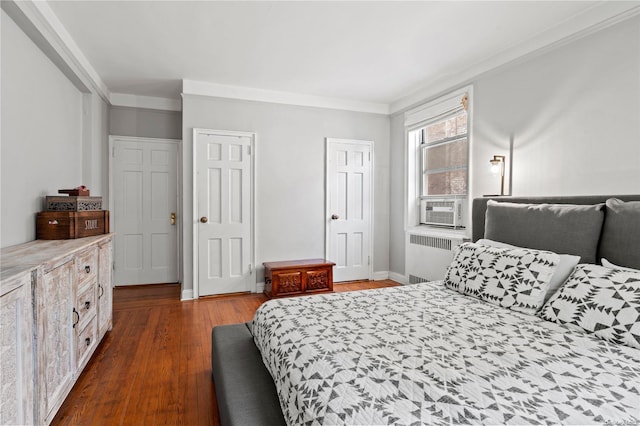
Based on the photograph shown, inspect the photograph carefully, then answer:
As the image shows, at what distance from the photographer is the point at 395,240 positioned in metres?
4.91

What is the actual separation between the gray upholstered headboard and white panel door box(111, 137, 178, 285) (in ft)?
13.4

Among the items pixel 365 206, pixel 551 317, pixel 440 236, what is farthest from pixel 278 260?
pixel 551 317

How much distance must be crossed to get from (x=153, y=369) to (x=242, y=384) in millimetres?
1184

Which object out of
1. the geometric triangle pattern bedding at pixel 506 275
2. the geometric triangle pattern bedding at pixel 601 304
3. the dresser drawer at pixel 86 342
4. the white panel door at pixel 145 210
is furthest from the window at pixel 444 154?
the dresser drawer at pixel 86 342

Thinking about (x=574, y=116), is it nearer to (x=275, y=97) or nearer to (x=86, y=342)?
(x=275, y=97)

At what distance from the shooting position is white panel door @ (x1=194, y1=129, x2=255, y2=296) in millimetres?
4086

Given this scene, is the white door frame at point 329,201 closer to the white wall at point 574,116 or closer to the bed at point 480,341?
the white wall at point 574,116

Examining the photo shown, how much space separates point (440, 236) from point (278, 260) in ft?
6.86

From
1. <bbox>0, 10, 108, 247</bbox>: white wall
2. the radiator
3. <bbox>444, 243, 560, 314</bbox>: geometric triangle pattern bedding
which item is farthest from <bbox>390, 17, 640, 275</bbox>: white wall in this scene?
<bbox>0, 10, 108, 247</bbox>: white wall

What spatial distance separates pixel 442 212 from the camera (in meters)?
4.13

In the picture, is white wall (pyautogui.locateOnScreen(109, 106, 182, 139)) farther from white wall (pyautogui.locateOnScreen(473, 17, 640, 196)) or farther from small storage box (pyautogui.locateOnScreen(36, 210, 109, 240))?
white wall (pyautogui.locateOnScreen(473, 17, 640, 196))

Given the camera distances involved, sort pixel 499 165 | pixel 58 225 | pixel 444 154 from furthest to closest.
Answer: pixel 444 154 < pixel 499 165 < pixel 58 225

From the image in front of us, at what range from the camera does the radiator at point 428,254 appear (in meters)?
3.78

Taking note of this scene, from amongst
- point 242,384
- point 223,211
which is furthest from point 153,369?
point 223,211
